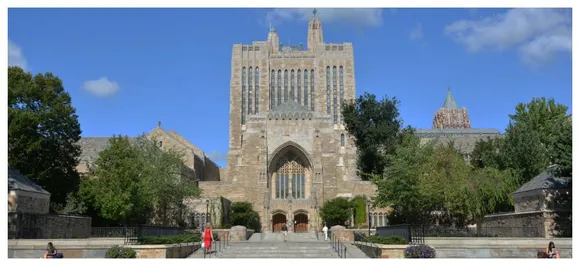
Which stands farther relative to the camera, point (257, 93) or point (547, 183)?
point (257, 93)

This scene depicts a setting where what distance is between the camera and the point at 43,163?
4116cm

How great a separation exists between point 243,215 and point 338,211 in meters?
8.34

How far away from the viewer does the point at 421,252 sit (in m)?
20.6

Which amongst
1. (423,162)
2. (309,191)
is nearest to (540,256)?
(423,162)

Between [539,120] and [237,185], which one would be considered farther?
[237,185]

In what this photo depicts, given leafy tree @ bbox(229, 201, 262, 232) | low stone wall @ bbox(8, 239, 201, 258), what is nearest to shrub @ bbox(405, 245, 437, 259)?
low stone wall @ bbox(8, 239, 201, 258)

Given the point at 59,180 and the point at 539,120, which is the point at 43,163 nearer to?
the point at 59,180

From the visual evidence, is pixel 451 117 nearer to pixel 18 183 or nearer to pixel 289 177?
pixel 289 177

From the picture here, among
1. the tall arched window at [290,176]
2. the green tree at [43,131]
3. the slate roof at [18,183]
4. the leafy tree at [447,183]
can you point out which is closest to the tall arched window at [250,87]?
the tall arched window at [290,176]

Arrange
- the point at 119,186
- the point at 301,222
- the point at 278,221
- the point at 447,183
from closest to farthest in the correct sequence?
1. the point at 447,183
2. the point at 119,186
3. the point at 301,222
4. the point at 278,221

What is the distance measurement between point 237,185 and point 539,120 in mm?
27914

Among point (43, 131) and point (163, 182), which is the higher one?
point (43, 131)

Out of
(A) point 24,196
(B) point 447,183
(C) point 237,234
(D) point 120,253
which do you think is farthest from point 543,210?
(A) point 24,196

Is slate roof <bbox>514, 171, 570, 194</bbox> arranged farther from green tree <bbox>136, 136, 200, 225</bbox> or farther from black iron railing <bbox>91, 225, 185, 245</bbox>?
green tree <bbox>136, 136, 200, 225</bbox>
